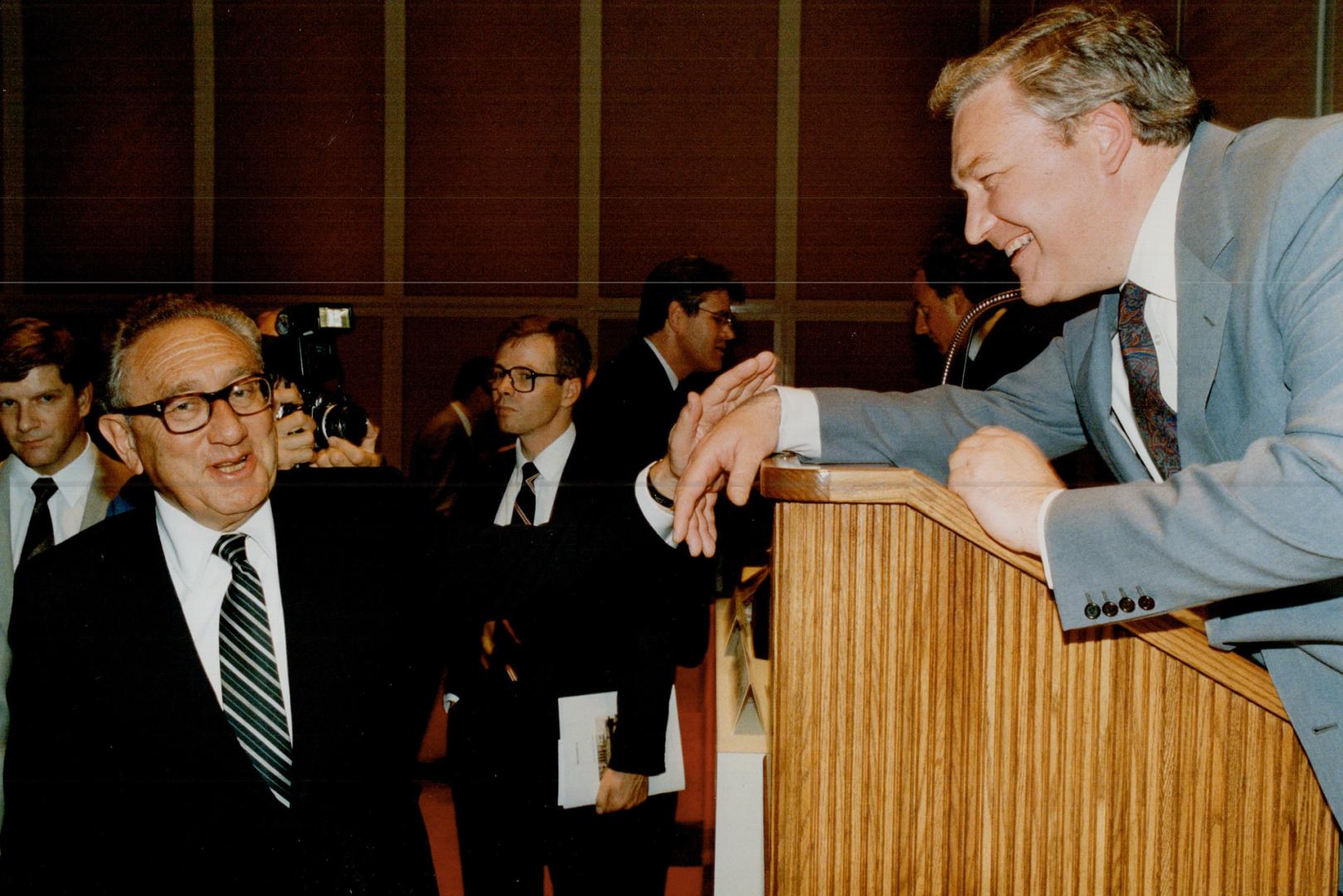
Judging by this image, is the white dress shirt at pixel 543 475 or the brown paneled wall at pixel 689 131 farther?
the brown paneled wall at pixel 689 131

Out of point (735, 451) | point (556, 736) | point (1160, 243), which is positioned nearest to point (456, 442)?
point (556, 736)

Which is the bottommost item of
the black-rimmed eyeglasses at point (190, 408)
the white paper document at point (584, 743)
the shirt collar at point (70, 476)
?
the white paper document at point (584, 743)

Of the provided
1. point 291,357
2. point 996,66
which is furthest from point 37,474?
point 996,66

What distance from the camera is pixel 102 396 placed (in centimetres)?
124

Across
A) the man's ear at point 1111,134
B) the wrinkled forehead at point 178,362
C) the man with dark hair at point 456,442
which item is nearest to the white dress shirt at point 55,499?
the man with dark hair at point 456,442

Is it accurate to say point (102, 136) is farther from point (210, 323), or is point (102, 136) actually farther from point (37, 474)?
point (210, 323)

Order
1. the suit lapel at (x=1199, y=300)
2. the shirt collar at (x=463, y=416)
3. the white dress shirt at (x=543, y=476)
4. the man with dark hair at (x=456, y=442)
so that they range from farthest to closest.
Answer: the shirt collar at (x=463, y=416), the man with dark hair at (x=456, y=442), the white dress shirt at (x=543, y=476), the suit lapel at (x=1199, y=300)

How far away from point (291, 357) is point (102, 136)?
2347 mm

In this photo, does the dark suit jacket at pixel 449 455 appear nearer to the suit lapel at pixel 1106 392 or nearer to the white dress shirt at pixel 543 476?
the white dress shirt at pixel 543 476

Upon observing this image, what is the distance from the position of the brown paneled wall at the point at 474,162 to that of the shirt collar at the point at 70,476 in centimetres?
172

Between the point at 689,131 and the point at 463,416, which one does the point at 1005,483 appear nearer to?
the point at 463,416

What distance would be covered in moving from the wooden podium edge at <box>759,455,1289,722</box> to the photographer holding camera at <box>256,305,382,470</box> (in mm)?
1199

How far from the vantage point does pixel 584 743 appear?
1626 mm

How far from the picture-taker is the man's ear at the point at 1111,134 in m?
0.94
